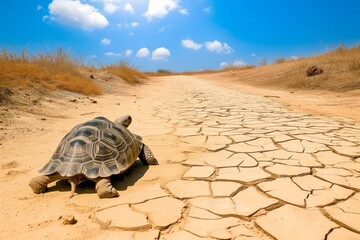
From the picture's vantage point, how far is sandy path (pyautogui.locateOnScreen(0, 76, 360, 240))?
5.74 ft

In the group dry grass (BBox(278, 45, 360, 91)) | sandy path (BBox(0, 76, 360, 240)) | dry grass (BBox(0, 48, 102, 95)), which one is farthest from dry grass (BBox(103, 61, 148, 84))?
sandy path (BBox(0, 76, 360, 240))

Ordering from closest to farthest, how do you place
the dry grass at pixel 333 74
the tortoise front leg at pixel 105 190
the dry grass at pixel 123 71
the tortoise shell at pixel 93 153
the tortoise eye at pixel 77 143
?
1. the tortoise front leg at pixel 105 190
2. the tortoise shell at pixel 93 153
3. the tortoise eye at pixel 77 143
4. the dry grass at pixel 333 74
5. the dry grass at pixel 123 71

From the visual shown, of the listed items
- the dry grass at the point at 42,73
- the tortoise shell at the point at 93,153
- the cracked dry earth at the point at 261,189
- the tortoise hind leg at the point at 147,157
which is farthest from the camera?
the dry grass at the point at 42,73

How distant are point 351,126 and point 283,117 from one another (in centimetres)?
108

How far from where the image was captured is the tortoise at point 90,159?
225 cm

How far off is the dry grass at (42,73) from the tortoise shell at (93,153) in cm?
424

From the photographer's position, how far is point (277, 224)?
5.81 ft

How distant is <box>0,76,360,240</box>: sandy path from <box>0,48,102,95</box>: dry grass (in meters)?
2.60

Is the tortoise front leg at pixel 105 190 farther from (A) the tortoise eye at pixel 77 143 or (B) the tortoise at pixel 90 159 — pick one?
(A) the tortoise eye at pixel 77 143

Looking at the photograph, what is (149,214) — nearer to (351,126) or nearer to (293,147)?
(293,147)

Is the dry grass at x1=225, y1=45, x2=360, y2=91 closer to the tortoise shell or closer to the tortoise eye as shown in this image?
the tortoise shell

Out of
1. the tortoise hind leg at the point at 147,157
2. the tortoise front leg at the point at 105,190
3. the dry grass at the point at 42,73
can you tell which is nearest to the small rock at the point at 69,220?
the tortoise front leg at the point at 105,190

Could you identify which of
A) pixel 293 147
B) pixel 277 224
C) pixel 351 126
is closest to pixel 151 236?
pixel 277 224

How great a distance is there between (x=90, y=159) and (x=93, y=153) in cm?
6
